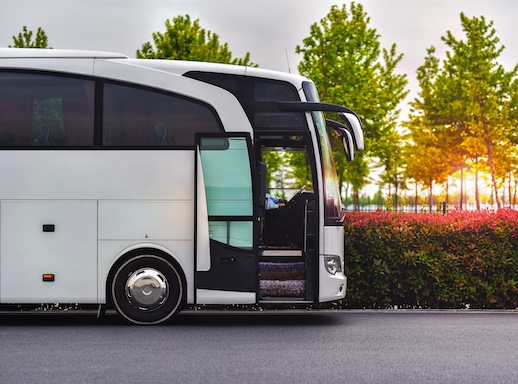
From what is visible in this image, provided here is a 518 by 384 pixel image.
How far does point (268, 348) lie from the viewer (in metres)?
10.4

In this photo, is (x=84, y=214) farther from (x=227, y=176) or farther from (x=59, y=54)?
(x=59, y=54)

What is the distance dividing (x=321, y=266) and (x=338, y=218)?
2.34ft

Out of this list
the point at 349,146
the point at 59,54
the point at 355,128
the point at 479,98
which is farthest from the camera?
the point at 479,98

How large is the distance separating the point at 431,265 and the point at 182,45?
65.9 feet

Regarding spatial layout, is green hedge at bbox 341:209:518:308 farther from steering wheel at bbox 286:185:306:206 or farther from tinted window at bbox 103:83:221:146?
tinted window at bbox 103:83:221:146

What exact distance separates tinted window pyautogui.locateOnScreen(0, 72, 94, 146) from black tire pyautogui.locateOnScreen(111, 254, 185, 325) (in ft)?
5.66

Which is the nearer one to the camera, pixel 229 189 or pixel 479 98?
pixel 229 189

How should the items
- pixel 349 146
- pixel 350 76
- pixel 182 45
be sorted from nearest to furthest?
pixel 349 146 → pixel 182 45 → pixel 350 76

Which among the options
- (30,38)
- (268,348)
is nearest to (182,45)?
(30,38)

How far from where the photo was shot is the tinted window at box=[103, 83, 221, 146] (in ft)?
40.4

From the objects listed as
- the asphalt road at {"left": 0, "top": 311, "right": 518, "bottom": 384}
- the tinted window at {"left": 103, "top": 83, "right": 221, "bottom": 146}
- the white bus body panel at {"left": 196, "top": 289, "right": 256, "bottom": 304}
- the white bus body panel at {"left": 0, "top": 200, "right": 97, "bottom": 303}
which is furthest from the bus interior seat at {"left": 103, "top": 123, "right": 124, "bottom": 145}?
the asphalt road at {"left": 0, "top": 311, "right": 518, "bottom": 384}

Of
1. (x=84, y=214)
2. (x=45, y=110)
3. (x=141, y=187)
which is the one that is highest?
(x=45, y=110)

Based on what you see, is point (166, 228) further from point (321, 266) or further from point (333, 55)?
point (333, 55)

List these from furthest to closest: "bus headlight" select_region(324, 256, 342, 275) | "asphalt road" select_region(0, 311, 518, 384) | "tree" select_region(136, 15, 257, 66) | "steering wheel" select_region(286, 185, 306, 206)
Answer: "tree" select_region(136, 15, 257, 66) → "steering wheel" select_region(286, 185, 306, 206) → "bus headlight" select_region(324, 256, 342, 275) → "asphalt road" select_region(0, 311, 518, 384)
